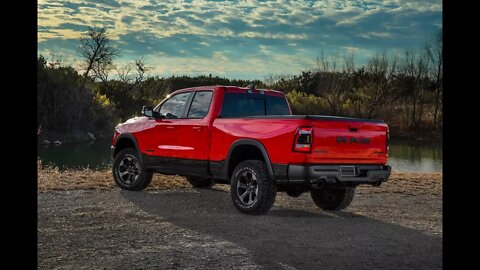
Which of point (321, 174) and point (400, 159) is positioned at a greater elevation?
point (321, 174)

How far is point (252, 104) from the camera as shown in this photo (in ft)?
32.3

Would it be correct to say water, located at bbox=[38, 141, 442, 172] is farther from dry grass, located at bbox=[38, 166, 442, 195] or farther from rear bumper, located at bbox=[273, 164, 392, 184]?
rear bumper, located at bbox=[273, 164, 392, 184]

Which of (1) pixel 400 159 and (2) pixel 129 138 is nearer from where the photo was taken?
(2) pixel 129 138

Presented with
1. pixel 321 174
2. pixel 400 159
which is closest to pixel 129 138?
pixel 321 174

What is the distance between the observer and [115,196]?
10578 millimetres

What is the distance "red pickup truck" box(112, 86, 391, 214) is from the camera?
7.95m

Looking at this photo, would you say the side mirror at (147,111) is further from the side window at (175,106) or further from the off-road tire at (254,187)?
the off-road tire at (254,187)

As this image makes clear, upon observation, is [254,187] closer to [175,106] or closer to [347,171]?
[347,171]

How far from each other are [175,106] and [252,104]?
5.01 feet

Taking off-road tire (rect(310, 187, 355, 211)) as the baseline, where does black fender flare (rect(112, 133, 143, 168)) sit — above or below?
above

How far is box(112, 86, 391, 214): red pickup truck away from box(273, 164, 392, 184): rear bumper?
0.01 m

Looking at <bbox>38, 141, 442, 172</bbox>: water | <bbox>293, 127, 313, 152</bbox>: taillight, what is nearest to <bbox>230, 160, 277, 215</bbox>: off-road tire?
<bbox>293, 127, 313, 152</bbox>: taillight

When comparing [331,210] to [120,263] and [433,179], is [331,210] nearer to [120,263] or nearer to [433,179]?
[120,263]
